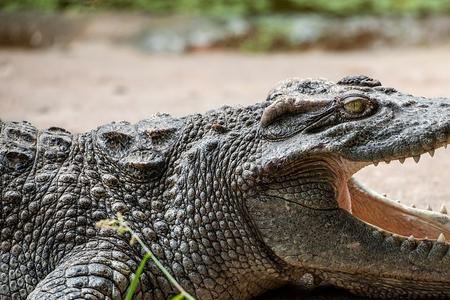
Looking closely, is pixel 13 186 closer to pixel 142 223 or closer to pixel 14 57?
pixel 142 223

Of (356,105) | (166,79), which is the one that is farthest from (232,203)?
(166,79)

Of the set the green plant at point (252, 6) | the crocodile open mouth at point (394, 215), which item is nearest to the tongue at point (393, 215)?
the crocodile open mouth at point (394, 215)

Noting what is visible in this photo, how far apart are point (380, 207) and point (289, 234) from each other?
2.52 feet

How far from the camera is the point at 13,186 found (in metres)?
4.01

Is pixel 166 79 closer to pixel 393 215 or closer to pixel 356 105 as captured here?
pixel 393 215

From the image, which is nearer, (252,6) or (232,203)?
(232,203)

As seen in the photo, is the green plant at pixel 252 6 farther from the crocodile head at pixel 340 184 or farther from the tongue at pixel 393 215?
the crocodile head at pixel 340 184

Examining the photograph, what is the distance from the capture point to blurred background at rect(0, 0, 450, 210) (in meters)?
9.34

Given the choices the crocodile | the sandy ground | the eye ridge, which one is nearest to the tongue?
the crocodile

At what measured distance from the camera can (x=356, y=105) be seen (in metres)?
3.77

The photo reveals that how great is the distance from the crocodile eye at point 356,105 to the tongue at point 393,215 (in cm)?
58

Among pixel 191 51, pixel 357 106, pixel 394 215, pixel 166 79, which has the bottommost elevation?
pixel 191 51

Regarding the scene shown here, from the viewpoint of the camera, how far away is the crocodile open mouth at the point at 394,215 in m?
4.19

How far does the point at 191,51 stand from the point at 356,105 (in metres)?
8.95
